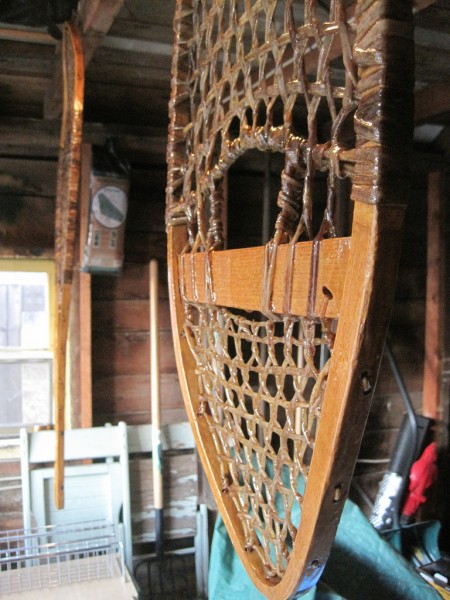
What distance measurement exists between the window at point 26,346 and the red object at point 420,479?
1.47 m

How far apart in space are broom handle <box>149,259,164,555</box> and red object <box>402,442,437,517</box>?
0.96 meters

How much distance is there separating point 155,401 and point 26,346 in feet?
1.81

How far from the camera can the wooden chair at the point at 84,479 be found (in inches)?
78.4

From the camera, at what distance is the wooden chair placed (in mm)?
1992

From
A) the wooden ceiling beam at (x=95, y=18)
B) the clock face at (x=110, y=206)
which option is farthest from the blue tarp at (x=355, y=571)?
the wooden ceiling beam at (x=95, y=18)

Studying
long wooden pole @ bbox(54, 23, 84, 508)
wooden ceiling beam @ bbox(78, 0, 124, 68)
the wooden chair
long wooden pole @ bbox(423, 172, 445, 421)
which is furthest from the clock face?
long wooden pole @ bbox(423, 172, 445, 421)

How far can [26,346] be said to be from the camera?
2.14 metres

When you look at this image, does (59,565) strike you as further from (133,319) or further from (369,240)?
(369,240)

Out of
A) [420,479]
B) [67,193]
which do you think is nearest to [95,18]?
[67,193]

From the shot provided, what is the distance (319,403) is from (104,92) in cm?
188

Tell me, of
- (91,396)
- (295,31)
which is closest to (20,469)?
(91,396)

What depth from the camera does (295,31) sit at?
50 cm

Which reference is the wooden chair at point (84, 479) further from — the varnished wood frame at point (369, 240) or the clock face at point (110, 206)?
the varnished wood frame at point (369, 240)

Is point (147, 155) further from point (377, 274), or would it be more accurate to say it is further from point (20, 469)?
point (377, 274)
